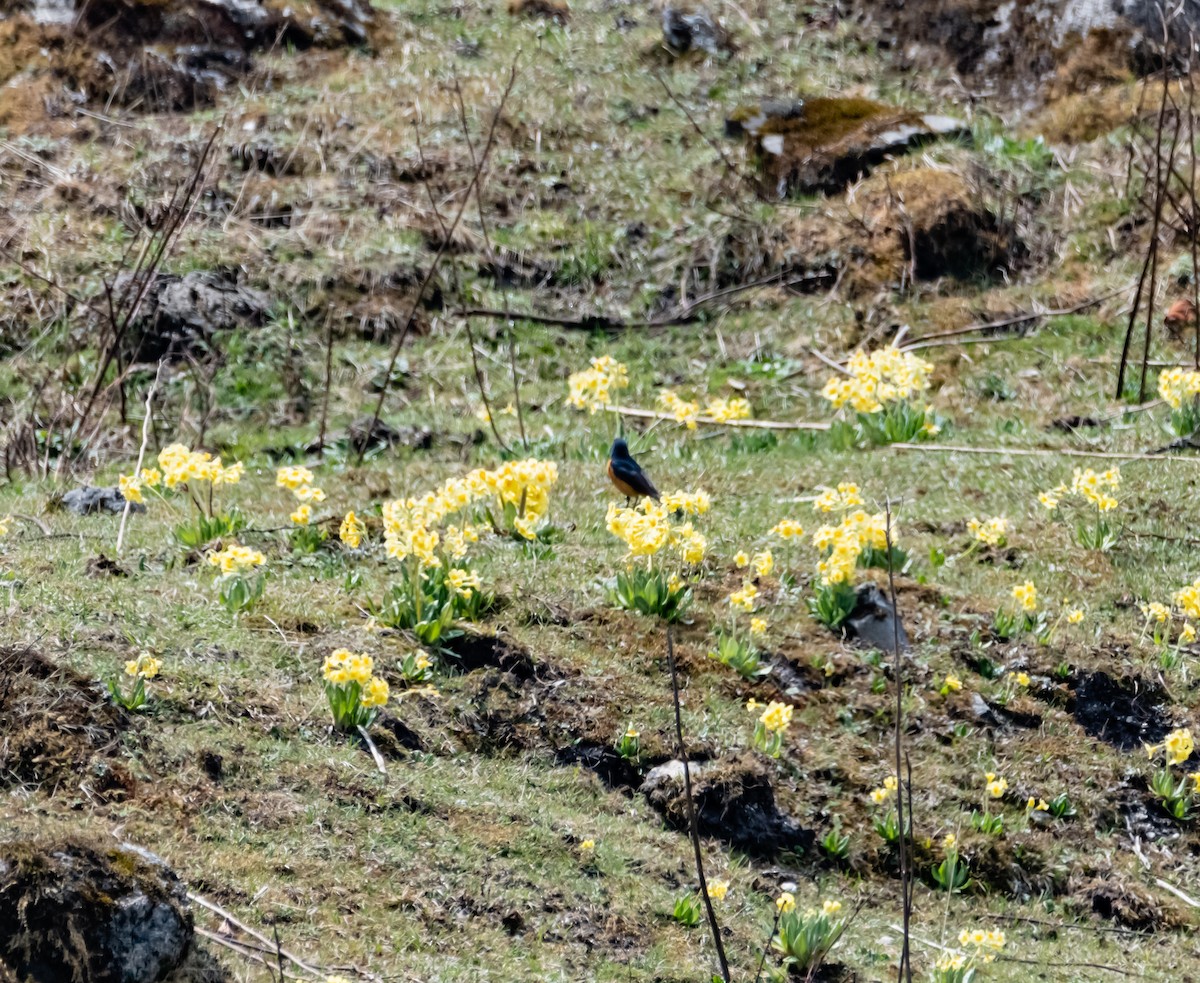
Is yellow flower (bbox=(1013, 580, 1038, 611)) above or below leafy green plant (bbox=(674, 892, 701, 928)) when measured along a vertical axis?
above

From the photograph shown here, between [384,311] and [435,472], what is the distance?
3.75m

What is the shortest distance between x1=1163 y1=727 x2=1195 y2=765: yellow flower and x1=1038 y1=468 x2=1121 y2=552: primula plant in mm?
1829

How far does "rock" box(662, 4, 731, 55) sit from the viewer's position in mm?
17844

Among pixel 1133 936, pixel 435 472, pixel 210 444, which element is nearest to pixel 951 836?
pixel 1133 936

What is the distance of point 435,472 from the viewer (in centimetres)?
996

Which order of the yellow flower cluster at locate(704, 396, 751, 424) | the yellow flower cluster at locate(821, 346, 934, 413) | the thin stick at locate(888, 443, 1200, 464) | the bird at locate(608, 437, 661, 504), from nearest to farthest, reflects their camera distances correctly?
the bird at locate(608, 437, 661, 504) → the yellow flower cluster at locate(821, 346, 934, 413) → the thin stick at locate(888, 443, 1200, 464) → the yellow flower cluster at locate(704, 396, 751, 424)

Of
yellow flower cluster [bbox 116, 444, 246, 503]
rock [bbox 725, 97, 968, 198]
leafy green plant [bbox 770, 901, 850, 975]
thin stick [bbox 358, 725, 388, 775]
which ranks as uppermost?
rock [bbox 725, 97, 968, 198]

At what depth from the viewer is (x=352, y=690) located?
5453mm

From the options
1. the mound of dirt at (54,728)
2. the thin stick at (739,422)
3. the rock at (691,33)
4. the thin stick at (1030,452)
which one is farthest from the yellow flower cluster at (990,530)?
the rock at (691,33)

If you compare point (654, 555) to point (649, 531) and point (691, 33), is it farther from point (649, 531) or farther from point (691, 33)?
point (691, 33)

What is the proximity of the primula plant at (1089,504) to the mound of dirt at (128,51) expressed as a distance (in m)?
10.9

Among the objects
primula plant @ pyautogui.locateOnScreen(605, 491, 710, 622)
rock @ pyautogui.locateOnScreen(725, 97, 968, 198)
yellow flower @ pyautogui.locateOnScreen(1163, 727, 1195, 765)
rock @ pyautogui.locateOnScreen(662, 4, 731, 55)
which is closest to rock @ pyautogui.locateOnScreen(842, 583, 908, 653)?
primula plant @ pyautogui.locateOnScreen(605, 491, 710, 622)

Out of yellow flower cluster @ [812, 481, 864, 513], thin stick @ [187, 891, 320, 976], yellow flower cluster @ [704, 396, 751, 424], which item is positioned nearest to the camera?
thin stick @ [187, 891, 320, 976]

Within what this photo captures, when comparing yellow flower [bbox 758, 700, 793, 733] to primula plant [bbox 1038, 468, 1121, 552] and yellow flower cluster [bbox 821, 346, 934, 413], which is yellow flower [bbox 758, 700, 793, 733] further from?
yellow flower cluster [bbox 821, 346, 934, 413]
